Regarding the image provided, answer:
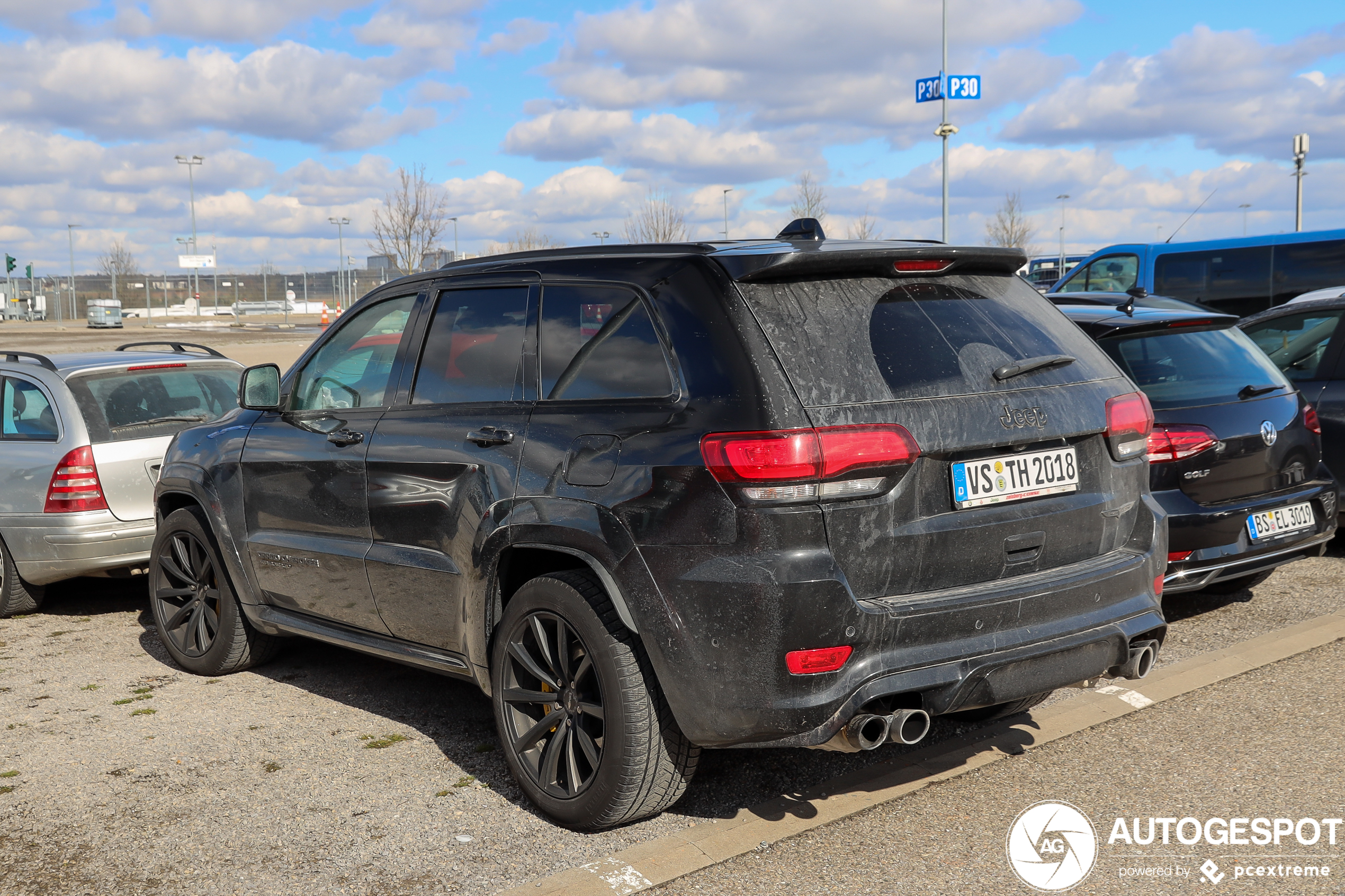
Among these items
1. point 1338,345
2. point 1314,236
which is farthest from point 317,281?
point 1338,345

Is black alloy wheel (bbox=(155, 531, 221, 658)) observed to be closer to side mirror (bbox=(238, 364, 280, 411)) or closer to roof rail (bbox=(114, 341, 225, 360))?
side mirror (bbox=(238, 364, 280, 411))

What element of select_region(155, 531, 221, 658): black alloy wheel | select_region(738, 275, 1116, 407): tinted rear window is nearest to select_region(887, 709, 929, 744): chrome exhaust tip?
select_region(738, 275, 1116, 407): tinted rear window

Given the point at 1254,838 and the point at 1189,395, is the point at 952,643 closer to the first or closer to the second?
the point at 1254,838

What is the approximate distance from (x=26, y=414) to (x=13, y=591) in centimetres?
106

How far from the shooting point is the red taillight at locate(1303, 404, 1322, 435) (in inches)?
229

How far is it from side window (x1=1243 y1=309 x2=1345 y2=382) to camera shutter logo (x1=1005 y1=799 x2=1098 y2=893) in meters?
4.65

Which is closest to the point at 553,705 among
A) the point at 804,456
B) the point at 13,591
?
the point at 804,456

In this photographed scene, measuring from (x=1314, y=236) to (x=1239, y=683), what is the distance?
1455cm

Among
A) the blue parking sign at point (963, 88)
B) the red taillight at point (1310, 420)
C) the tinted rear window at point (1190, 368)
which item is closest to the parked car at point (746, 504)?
the tinted rear window at point (1190, 368)

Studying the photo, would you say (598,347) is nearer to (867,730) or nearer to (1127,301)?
(867,730)

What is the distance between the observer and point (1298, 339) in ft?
24.7

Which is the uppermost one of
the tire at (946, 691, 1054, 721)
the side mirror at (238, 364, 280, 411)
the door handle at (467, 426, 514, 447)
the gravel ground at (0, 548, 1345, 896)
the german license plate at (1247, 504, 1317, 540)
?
the side mirror at (238, 364, 280, 411)

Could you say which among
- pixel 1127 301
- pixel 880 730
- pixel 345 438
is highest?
pixel 1127 301

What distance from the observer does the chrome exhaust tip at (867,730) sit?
10.3ft
